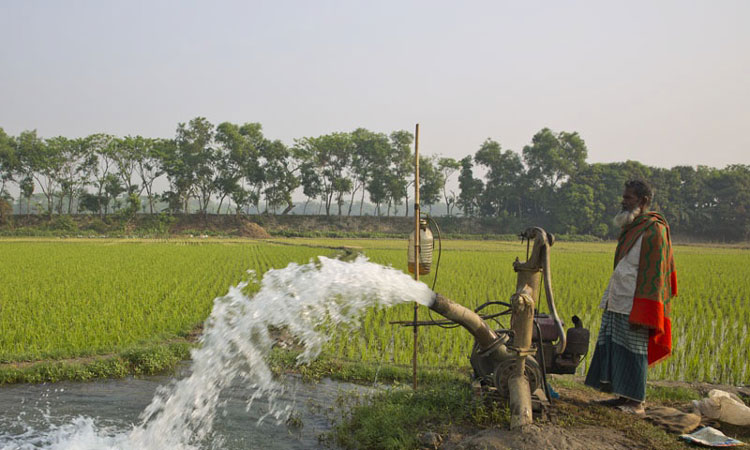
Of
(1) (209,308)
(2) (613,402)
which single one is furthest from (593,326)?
(1) (209,308)

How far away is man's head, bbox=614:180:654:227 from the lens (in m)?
3.65

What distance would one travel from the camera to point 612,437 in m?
3.09

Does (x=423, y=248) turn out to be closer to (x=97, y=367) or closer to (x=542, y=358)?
(x=542, y=358)

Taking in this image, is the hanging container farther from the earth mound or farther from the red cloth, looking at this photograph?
the earth mound

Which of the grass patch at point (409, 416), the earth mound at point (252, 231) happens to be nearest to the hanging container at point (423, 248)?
the grass patch at point (409, 416)

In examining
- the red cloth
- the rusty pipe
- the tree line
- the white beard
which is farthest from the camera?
the tree line

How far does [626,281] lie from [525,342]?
3.07 ft

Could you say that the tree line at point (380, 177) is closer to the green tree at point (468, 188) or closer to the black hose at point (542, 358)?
the green tree at point (468, 188)

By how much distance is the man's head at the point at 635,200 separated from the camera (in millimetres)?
3646

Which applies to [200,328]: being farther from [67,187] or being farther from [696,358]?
[67,187]

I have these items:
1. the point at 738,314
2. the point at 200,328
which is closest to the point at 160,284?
the point at 200,328

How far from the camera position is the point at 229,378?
15.7 ft

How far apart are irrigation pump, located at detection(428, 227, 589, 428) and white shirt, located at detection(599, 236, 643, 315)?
1.04 ft

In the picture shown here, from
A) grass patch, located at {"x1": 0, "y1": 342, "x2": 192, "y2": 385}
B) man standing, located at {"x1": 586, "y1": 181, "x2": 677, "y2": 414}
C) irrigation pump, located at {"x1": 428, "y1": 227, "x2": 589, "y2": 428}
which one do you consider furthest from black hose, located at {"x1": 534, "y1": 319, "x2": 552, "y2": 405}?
grass patch, located at {"x1": 0, "y1": 342, "x2": 192, "y2": 385}
